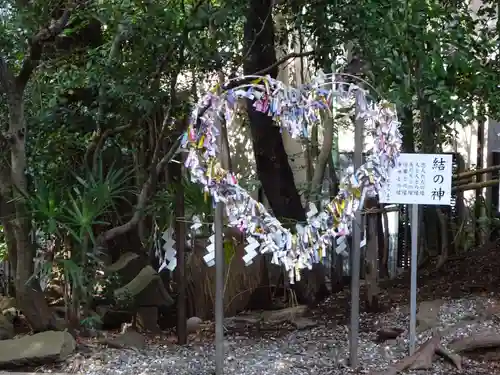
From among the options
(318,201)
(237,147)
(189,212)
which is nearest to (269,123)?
(318,201)

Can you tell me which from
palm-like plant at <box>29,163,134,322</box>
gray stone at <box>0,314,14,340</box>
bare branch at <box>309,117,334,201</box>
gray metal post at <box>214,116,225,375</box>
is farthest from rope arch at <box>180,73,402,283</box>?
bare branch at <box>309,117,334,201</box>

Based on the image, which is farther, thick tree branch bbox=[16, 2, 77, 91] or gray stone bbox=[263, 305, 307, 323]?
gray stone bbox=[263, 305, 307, 323]

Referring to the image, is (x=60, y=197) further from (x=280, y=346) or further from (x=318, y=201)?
(x=318, y=201)

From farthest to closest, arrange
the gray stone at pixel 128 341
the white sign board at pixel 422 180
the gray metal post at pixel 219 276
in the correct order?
1. the gray stone at pixel 128 341
2. the white sign board at pixel 422 180
3. the gray metal post at pixel 219 276

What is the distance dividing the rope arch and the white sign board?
478 mm

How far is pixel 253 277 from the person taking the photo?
755 centimetres

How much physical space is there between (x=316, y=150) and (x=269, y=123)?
214 centimetres

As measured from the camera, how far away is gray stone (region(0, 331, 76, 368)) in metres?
4.99

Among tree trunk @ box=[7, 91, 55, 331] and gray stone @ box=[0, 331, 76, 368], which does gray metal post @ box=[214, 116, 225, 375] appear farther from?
tree trunk @ box=[7, 91, 55, 331]

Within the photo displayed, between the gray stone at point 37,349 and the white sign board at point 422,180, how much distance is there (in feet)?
9.31

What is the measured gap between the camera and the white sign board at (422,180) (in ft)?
17.3

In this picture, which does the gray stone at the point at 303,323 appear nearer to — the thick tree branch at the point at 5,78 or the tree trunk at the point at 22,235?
the tree trunk at the point at 22,235

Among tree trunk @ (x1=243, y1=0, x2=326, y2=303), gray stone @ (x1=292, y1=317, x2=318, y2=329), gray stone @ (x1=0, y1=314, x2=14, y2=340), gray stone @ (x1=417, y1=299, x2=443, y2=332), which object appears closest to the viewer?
gray stone @ (x1=0, y1=314, x2=14, y2=340)

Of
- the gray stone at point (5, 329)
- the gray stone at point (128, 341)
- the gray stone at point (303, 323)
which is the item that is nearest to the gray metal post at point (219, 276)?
the gray stone at point (128, 341)
